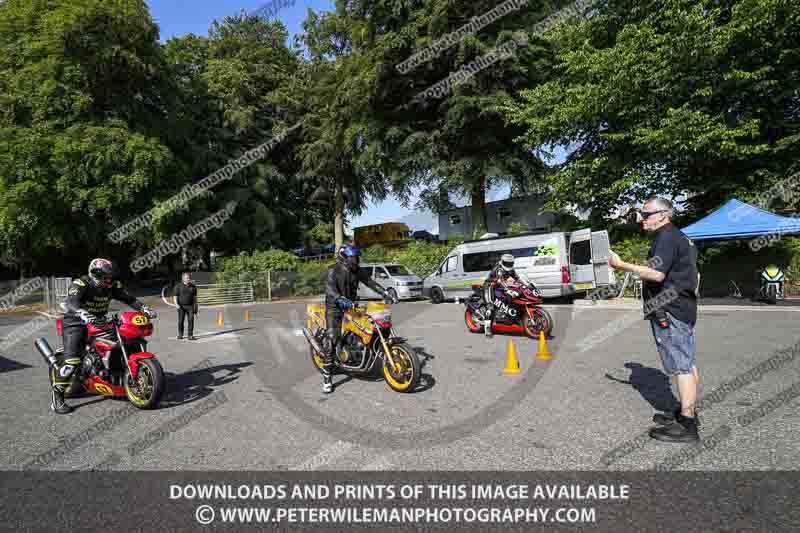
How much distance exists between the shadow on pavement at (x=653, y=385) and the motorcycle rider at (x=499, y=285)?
315 centimetres

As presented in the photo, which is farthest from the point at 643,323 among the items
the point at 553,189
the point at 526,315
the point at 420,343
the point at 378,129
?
the point at 378,129

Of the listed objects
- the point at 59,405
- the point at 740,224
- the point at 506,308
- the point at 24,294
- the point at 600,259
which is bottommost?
the point at 59,405

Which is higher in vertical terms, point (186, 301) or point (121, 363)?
point (186, 301)

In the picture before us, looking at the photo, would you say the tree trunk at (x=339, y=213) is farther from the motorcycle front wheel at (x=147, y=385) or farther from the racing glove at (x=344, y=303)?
the motorcycle front wheel at (x=147, y=385)

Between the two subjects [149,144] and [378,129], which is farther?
[378,129]

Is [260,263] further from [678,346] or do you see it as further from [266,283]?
[678,346]

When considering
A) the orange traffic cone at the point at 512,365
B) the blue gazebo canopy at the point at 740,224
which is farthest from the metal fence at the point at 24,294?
the blue gazebo canopy at the point at 740,224

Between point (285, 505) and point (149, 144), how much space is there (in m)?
28.0

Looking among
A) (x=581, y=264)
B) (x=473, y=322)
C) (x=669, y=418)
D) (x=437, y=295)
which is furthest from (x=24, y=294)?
(x=669, y=418)

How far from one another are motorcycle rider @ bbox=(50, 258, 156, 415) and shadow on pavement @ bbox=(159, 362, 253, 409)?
1080 millimetres

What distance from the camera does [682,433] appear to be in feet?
13.3

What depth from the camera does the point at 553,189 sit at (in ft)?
78.6

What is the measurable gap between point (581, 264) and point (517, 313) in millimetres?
8145

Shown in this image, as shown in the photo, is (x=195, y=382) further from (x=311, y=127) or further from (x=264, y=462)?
(x=311, y=127)
